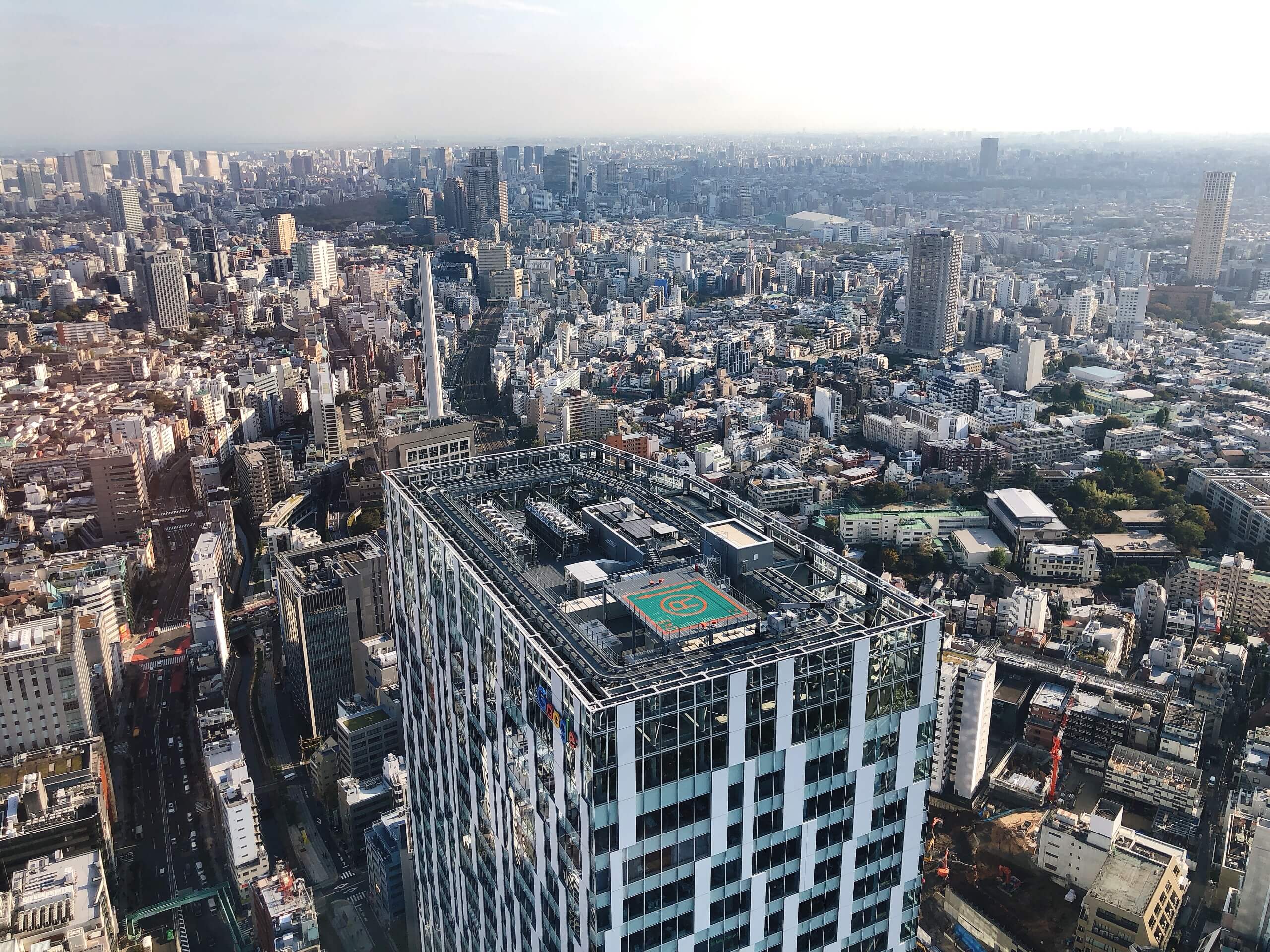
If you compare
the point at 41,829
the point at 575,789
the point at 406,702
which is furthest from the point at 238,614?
the point at 575,789

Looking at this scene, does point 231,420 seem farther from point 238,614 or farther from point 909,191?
point 909,191

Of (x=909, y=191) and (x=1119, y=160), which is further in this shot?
(x=909, y=191)

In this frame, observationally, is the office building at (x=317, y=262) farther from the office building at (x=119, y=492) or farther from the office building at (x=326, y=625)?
the office building at (x=326, y=625)

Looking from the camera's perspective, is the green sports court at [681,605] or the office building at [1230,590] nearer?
the green sports court at [681,605]

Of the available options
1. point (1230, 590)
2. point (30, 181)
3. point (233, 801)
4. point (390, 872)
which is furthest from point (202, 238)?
point (1230, 590)

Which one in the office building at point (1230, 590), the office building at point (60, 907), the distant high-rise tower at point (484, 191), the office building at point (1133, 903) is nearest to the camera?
the office building at point (60, 907)

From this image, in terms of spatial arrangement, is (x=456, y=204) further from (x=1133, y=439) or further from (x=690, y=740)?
(x=690, y=740)

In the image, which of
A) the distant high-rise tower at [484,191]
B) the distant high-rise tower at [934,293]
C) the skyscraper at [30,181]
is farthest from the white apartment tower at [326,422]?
the distant high-rise tower at [484,191]

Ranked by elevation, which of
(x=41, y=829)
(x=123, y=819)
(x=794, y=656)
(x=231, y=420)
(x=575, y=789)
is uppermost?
(x=794, y=656)
